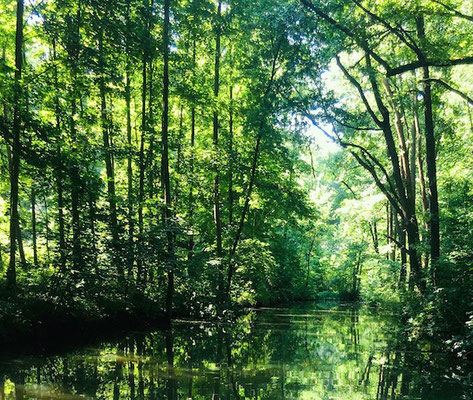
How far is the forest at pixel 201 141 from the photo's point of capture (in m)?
8.67

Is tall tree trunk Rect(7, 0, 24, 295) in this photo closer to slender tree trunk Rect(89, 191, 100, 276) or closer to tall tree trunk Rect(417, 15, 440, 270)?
slender tree trunk Rect(89, 191, 100, 276)

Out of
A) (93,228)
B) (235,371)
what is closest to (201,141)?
(93,228)

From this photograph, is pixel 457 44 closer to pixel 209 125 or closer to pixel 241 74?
pixel 241 74

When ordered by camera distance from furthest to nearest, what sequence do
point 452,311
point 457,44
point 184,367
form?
point 457,44 → point 452,311 → point 184,367

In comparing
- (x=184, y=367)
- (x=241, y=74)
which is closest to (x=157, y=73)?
(x=241, y=74)

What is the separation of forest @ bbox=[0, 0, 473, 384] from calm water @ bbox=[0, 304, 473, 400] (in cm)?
120

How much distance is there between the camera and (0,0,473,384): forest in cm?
867

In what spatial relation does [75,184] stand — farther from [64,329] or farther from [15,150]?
[64,329]

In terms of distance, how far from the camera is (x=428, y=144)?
12.6m

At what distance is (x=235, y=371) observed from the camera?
718 centimetres

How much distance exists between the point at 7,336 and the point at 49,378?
2.53m

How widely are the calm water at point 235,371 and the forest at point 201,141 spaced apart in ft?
3.95

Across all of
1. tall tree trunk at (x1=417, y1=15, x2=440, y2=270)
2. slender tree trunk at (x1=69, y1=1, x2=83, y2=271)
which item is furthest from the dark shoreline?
tall tree trunk at (x1=417, y1=15, x2=440, y2=270)

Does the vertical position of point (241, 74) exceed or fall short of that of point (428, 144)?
it exceeds it
